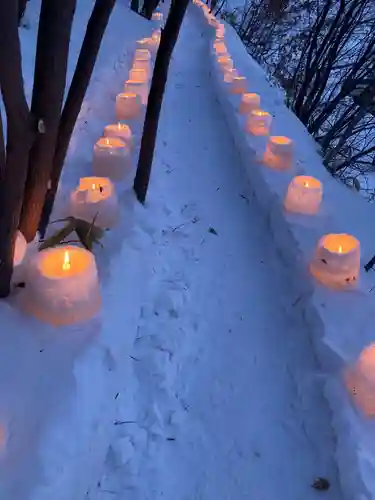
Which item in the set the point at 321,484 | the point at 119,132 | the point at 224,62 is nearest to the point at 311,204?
the point at 119,132

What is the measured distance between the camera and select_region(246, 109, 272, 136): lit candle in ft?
15.7

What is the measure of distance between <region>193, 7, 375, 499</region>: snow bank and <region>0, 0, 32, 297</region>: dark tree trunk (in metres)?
1.48

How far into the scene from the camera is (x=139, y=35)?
8977mm

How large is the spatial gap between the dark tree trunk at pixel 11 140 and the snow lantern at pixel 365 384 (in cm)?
150

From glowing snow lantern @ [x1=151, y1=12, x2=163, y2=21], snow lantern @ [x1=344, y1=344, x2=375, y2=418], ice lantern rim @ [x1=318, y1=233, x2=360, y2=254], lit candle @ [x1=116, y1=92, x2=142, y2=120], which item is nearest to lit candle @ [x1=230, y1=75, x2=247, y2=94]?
lit candle @ [x1=116, y1=92, x2=142, y2=120]

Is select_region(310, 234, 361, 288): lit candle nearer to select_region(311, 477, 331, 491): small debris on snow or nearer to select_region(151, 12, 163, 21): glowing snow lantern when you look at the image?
select_region(311, 477, 331, 491): small debris on snow

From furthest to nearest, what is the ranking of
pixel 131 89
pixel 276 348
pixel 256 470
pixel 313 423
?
1. pixel 131 89
2. pixel 276 348
3. pixel 313 423
4. pixel 256 470

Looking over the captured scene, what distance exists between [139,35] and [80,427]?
329 inches

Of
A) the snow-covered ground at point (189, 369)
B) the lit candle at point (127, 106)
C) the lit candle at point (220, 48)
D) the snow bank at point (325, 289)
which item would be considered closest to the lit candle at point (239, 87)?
the snow bank at point (325, 289)

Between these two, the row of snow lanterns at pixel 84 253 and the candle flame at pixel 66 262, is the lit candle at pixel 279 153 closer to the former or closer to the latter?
the row of snow lanterns at pixel 84 253

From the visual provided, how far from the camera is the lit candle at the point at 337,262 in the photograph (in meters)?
2.81

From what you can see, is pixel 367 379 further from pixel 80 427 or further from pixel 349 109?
pixel 349 109

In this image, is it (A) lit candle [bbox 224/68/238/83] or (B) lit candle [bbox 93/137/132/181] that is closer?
(B) lit candle [bbox 93/137/132/181]

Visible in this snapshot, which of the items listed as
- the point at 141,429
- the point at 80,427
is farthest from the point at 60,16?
the point at 141,429
